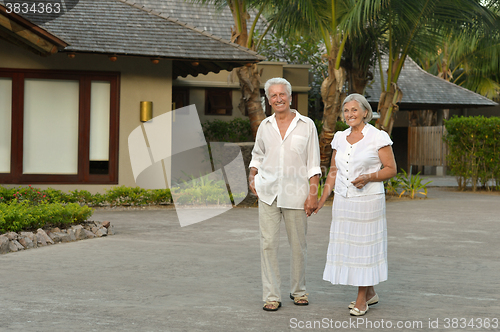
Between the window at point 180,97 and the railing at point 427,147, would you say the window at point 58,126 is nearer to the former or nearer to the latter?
the window at point 180,97

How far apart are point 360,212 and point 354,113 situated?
802mm

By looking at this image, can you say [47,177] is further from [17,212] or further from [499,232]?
[499,232]

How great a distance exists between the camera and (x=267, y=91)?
491cm

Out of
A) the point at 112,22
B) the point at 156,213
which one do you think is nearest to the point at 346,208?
the point at 156,213

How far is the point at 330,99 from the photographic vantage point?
13.0 m

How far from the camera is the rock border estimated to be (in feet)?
23.3

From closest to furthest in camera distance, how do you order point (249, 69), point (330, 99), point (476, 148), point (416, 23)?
1. point (330, 99)
2. point (249, 69)
3. point (416, 23)
4. point (476, 148)

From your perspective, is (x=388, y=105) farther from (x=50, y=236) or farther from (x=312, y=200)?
(x=312, y=200)

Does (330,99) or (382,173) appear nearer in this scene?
(382,173)

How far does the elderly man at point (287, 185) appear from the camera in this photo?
480cm

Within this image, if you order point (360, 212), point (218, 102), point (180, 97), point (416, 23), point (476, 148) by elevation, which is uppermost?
point (416, 23)

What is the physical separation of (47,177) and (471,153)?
36.8ft

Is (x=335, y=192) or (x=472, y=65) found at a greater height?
(x=472, y=65)

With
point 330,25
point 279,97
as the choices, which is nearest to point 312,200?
point 279,97
